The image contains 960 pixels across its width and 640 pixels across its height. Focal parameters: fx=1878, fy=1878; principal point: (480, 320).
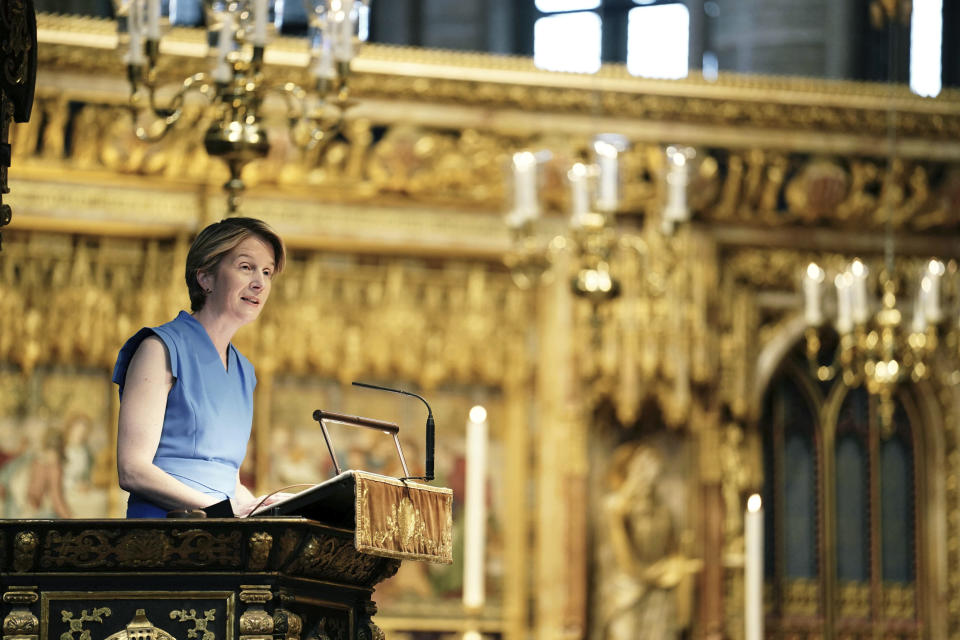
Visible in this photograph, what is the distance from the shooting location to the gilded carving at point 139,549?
3.19 m

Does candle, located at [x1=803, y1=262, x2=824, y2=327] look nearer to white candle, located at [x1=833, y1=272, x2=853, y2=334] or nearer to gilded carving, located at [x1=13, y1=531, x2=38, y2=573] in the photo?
white candle, located at [x1=833, y1=272, x2=853, y2=334]

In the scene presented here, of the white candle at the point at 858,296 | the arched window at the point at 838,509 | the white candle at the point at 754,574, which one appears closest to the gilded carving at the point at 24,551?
the white candle at the point at 754,574

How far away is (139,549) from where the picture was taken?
3199 mm

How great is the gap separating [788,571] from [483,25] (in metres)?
3.82

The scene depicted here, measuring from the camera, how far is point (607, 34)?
12.2 m

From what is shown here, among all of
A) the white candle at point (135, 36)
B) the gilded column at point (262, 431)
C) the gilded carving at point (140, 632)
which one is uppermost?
the white candle at point (135, 36)

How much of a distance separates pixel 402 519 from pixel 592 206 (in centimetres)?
459

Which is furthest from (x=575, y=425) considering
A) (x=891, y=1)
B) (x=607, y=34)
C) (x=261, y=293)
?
(x=261, y=293)

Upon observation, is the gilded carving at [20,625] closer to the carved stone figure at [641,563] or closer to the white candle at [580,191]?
the white candle at [580,191]

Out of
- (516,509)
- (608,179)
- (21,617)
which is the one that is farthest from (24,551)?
(516,509)

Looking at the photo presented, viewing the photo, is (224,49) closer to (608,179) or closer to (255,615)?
(608,179)

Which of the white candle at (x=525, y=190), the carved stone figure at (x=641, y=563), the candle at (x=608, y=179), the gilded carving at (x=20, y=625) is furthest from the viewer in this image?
the carved stone figure at (x=641, y=563)

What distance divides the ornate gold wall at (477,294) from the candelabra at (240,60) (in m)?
2.69

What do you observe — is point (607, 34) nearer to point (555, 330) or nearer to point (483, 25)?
point (483, 25)
